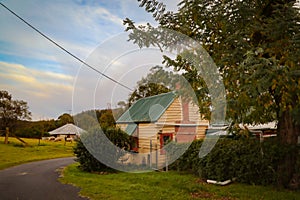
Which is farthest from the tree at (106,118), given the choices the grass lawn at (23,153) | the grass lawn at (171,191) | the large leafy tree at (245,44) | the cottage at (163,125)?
the large leafy tree at (245,44)

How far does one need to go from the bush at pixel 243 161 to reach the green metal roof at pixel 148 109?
4.58 metres

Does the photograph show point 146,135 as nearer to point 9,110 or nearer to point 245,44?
point 245,44

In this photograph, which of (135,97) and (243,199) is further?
(135,97)

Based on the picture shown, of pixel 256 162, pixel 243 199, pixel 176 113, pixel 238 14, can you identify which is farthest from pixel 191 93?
pixel 176 113

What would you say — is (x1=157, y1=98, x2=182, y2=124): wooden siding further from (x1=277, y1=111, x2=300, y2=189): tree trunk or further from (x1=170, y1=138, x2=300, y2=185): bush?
(x1=277, y1=111, x2=300, y2=189): tree trunk

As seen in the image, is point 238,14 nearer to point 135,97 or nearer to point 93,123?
point 93,123

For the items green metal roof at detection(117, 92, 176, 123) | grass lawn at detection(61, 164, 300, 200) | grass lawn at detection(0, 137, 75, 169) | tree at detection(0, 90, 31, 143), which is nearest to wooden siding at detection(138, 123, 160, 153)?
green metal roof at detection(117, 92, 176, 123)

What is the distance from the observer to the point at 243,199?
6.51 metres

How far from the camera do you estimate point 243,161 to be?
28.1ft

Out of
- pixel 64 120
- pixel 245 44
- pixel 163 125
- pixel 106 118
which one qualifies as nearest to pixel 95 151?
pixel 106 118

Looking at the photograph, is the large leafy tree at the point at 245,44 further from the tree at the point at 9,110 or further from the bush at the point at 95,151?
the tree at the point at 9,110

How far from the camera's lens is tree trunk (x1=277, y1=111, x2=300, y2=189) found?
24.4ft

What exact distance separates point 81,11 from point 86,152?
236 inches

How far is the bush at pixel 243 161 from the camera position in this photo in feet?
25.9
